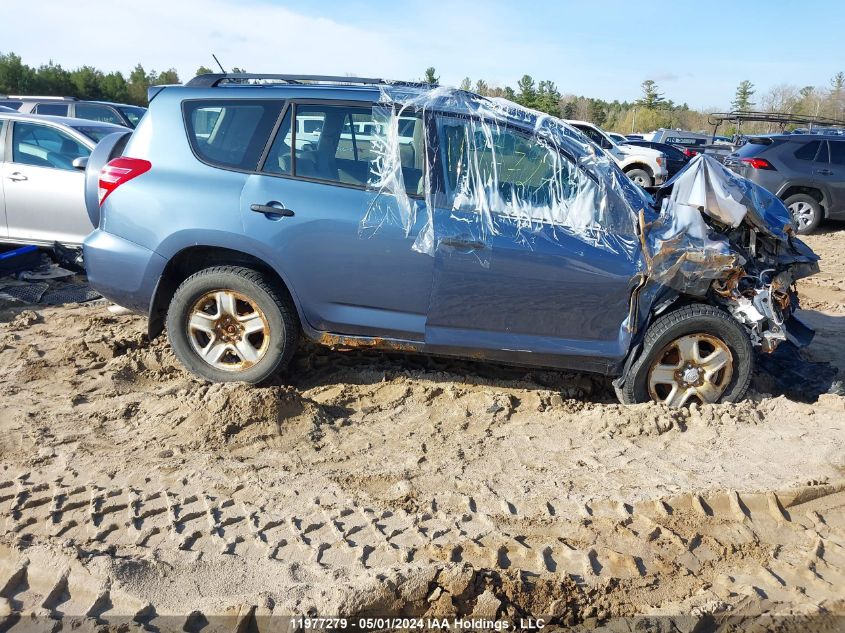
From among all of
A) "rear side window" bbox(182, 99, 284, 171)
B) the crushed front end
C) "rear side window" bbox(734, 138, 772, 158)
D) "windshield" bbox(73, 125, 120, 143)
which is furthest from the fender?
"rear side window" bbox(734, 138, 772, 158)

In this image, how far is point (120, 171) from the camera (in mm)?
4355

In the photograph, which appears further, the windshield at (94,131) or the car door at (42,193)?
the windshield at (94,131)

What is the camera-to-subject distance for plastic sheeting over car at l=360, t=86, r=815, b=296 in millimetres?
4102

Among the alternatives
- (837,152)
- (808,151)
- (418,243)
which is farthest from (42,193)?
(837,152)

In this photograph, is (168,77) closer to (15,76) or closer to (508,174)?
(15,76)

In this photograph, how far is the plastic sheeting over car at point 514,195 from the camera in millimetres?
4102

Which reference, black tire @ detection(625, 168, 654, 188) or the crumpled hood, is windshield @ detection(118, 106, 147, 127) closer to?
black tire @ detection(625, 168, 654, 188)

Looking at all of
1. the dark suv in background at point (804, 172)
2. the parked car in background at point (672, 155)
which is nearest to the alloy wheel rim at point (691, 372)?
the dark suv in background at point (804, 172)

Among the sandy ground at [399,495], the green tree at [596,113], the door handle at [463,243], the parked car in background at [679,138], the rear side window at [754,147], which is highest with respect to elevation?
the green tree at [596,113]

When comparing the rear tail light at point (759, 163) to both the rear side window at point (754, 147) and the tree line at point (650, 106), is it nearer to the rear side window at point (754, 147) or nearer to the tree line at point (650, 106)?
the rear side window at point (754, 147)

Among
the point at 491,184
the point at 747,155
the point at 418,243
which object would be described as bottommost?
the point at 418,243

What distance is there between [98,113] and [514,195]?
35.2ft

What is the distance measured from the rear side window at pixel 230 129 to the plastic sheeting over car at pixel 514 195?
703 mm

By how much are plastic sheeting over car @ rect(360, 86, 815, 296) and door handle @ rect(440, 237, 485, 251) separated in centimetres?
1
